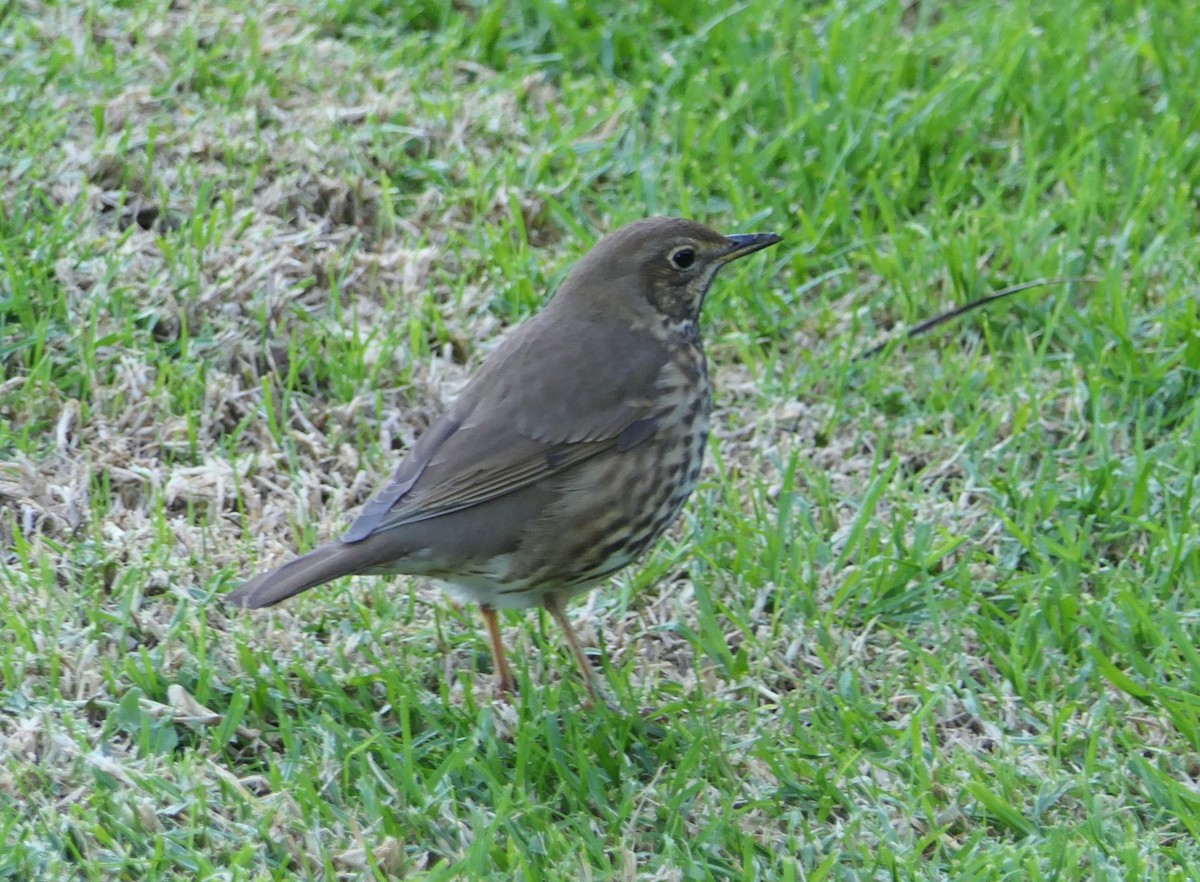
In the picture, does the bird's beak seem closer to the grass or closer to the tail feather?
the grass

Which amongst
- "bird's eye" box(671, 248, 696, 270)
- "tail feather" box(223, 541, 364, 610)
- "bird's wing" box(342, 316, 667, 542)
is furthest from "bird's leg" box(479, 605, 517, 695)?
"bird's eye" box(671, 248, 696, 270)

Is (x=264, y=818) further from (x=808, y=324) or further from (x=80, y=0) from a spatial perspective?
(x=80, y=0)

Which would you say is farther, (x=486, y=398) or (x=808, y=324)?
(x=808, y=324)

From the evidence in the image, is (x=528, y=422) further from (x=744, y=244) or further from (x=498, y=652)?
(x=744, y=244)

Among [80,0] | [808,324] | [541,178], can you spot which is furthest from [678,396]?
[80,0]

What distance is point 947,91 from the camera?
696cm

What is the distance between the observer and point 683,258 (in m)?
5.01

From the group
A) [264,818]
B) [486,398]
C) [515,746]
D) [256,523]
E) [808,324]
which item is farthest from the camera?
[808,324]

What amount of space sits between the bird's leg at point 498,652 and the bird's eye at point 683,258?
1.12 m

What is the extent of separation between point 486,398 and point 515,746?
38.1 inches

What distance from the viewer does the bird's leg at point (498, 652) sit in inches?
188

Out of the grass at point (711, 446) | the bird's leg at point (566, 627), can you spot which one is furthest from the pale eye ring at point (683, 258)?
the bird's leg at point (566, 627)

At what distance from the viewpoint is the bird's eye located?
16.4ft

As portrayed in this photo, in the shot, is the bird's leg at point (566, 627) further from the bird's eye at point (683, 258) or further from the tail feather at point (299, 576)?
the bird's eye at point (683, 258)
